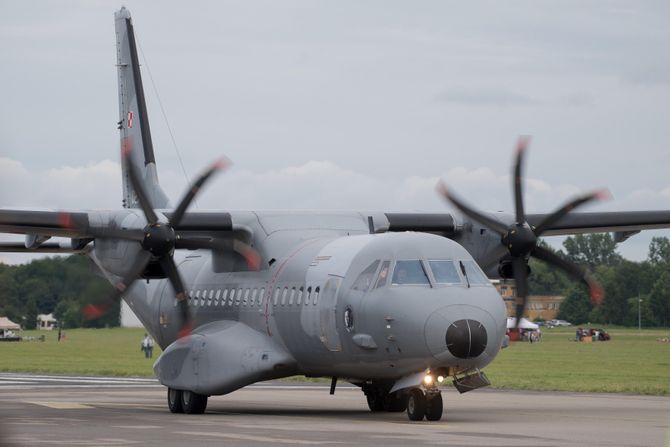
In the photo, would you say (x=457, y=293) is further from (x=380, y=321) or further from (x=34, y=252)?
(x=34, y=252)

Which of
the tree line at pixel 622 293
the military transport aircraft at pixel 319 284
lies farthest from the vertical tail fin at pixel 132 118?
the tree line at pixel 622 293

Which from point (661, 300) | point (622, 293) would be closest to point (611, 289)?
point (622, 293)

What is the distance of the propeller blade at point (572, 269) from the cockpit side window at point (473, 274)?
3644 mm

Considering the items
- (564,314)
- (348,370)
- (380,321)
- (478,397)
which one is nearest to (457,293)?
(380,321)

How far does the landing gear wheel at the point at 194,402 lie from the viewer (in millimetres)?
20188

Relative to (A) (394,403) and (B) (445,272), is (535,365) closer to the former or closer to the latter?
(A) (394,403)

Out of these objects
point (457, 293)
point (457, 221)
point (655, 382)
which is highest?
point (457, 221)

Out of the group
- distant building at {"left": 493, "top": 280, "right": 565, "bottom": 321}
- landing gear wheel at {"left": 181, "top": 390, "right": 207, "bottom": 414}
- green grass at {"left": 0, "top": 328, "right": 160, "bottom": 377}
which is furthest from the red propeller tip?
distant building at {"left": 493, "top": 280, "right": 565, "bottom": 321}

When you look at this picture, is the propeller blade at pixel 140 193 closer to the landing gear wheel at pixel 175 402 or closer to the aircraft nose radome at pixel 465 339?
the landing gear wheel at pixel 175 402

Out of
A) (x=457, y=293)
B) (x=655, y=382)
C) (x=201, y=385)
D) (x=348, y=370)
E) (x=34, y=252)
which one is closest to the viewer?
(x=457, y=293)

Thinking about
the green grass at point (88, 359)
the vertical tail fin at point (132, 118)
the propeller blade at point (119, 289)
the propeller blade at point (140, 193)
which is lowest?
the green grass at point (88, 359)

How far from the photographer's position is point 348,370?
732 inches

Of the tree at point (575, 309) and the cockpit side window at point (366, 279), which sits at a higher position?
the cockpit side window at point (366, 279)

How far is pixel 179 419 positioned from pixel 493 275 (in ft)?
23.7
